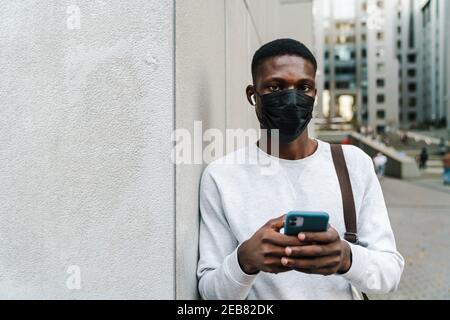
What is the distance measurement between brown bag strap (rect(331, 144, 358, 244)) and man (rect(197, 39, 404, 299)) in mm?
23

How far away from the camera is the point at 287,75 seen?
1.79 m

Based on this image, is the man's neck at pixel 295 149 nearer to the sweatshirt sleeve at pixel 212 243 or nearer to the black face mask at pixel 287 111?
the black face mask at pixel 287 111

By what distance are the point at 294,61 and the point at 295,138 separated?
354mm

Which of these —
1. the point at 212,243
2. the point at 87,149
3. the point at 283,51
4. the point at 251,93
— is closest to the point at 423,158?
the point at 251,93

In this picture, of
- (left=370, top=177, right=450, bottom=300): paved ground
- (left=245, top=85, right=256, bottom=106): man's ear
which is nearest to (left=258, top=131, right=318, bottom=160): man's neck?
(left=245, top=85, right=256, bottom=106): man's ear

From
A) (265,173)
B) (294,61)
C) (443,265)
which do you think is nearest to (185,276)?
(265,173)

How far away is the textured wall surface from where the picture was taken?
5.32 ft

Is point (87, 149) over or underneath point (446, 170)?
over

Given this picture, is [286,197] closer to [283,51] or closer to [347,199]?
[347,199]

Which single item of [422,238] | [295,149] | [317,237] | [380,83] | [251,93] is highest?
[380,83]

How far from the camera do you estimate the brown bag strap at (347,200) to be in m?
1.77

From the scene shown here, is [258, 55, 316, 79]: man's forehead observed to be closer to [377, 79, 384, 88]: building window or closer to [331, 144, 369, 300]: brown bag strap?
[331, 144, 369, 300]: brown bag strap

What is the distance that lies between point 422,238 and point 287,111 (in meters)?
7.59
